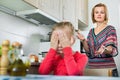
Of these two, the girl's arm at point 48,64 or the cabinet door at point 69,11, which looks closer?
the girl's arm at point 48,64

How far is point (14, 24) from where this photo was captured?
198cm

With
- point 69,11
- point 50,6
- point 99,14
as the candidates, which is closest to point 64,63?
point 99,14

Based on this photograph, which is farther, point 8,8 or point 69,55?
point 8,8

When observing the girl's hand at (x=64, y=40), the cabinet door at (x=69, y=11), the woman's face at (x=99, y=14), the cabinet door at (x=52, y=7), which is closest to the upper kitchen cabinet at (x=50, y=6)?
the cabinet door at (x=52, y=7)

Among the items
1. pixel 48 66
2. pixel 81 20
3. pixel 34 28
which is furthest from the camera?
pixel 81 20

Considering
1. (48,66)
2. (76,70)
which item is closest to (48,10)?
(48,66)

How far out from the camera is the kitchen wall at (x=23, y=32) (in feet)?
5.99

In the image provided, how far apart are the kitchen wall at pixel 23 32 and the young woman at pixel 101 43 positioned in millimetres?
635

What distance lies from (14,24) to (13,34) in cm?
10

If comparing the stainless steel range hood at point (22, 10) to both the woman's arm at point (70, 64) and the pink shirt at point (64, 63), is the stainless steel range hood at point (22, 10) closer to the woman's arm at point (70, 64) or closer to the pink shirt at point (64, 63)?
the pink shirt at point (64, 63)

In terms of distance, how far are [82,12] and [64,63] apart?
6.77 ft

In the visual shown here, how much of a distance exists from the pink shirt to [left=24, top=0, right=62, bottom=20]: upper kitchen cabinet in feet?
2.38

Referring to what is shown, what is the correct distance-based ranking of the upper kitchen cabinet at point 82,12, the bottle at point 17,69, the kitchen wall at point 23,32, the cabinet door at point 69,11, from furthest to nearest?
the upper kitchen cabinet at point 82,12 < the cabinet door at point 69,11 < the kitchen wall at point 23,32 < the bottle at point 17,69

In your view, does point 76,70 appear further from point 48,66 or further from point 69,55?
point 48,66
